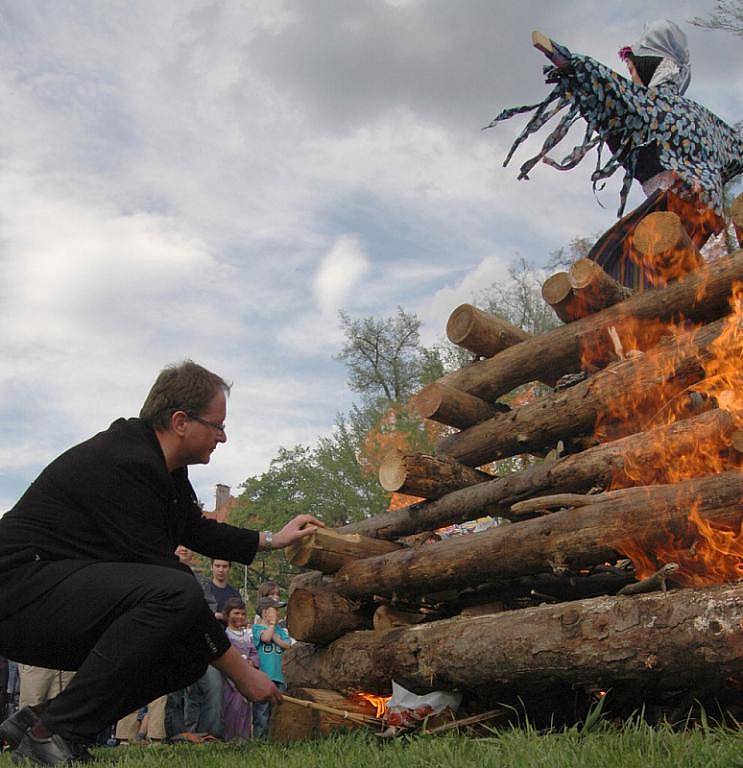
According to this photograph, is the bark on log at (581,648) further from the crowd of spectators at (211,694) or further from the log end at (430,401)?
the crowd of spectators at (211,694)

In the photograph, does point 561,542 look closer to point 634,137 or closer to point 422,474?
point 422,474

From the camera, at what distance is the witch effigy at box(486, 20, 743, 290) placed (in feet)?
19.3

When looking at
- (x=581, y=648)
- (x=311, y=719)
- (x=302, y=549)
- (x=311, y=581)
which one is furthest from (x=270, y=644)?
(x=581, y=648)

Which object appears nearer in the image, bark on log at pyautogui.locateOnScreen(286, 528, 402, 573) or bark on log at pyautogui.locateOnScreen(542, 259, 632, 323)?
bark on log at pyautogui.locateOnScreen(286, 528, 402, 573)

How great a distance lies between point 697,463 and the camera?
4301mm

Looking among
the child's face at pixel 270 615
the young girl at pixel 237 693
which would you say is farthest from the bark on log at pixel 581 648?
the child's face at pixel 270 615

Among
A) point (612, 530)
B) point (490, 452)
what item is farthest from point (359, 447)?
point (612, 530)

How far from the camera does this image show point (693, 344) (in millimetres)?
4836

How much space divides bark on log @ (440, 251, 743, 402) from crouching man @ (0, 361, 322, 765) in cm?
256

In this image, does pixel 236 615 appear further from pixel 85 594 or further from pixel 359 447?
pixel 359 447

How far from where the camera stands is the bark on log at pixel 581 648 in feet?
10.7

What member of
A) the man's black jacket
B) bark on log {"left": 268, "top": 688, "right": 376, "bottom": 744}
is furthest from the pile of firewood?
the man's black jacket

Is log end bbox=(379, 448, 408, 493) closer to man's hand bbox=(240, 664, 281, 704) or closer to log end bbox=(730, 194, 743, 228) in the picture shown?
man's hand bbox=(240, 664, 281, 704)

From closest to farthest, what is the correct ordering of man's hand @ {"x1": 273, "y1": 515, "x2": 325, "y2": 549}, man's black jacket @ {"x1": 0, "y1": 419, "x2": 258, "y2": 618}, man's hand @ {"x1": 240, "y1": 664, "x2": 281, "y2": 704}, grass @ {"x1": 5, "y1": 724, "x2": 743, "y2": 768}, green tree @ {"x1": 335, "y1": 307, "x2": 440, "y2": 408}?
1. grass @ {"x1": 5, "y1": 724, "x2": 743, "y2": 768}
2. man's black jacket @ {"x1": 0, "y1": 419, "x2": 258, "y2": 618}
3. man's hand @ {"x1": 240, "y1": 664, "x2": 281, "y2": 704}
4. man's hand @ {"x1": 273, "y1": 515, "x2": 325, "y2": 549}
5. green tree @ {"x1": 335, "y1": 307, "x2": 440, "y2": 408}
